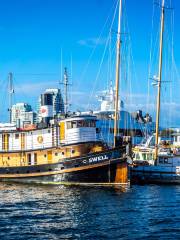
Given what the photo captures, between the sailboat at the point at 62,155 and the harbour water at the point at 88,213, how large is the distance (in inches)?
86.7

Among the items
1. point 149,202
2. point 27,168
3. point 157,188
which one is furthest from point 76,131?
point 149,202

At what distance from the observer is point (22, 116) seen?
66375 mm

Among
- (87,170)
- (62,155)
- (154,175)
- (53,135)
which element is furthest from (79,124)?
(154,175)

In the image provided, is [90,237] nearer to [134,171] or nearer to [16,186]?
[16,186]

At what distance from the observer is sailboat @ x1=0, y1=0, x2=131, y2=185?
42.7m

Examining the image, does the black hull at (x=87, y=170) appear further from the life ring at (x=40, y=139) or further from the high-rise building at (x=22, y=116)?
the high-rise building at (x=22, y=116)

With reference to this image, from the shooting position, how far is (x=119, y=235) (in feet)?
77.5

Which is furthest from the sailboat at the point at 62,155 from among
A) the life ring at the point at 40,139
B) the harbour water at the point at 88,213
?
the harbour water at the point at 88,213

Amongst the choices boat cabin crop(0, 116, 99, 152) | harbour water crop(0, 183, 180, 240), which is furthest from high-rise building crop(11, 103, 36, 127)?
harbour water crop(0, 183, 180, 240)

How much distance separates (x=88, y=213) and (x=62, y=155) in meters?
16.4

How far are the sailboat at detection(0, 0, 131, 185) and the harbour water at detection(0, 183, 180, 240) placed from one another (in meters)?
2.20

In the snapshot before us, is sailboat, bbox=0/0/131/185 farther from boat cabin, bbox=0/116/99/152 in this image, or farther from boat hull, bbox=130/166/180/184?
boat hull, bbox=130/166/180/184

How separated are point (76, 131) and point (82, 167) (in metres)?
3.74

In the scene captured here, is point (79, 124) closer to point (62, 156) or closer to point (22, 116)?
point (62, 156)
